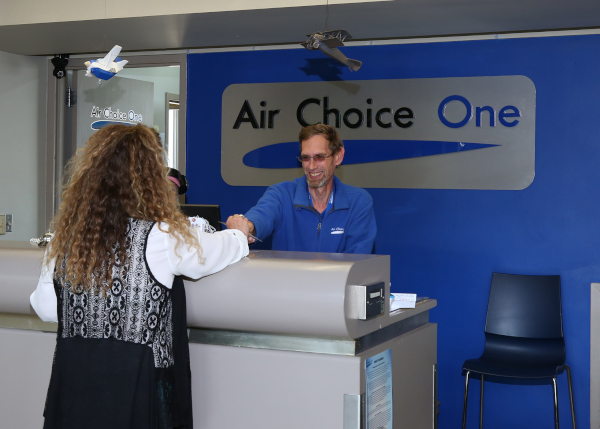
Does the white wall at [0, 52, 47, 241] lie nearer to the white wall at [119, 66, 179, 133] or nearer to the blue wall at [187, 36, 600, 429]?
the white wall at [119, 66, 179, 133]

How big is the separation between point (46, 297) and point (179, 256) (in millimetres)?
407

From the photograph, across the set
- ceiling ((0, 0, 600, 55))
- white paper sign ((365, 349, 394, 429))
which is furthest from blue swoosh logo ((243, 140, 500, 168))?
white paper sign ((365, 349, 394, 429))

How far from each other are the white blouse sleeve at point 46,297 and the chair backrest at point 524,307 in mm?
2969

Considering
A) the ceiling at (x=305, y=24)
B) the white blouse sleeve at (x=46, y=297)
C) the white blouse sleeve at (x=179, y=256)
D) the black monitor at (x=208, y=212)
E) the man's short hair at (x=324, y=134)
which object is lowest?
the white blouse sleeve at (x=46, y=297)

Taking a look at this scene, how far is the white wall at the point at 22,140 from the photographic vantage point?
4938 millimetres

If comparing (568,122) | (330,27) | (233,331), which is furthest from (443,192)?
(233,331)

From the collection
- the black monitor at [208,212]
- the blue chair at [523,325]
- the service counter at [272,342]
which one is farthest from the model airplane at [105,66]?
the blue chair at [523,325]

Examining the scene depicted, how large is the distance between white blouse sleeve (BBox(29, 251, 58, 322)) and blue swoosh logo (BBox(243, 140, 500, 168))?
9.58 feet

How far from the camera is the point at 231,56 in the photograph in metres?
4.71

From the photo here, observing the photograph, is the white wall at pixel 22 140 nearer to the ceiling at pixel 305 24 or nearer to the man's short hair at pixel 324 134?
the ceiling at pixel 305 24

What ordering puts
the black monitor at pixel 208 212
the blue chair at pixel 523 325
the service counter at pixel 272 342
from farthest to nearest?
the blue chair at pixel 523 325
the black monitor at pixel 208 212
the service counter at pixel 272 342

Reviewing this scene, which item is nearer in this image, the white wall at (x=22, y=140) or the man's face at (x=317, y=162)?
the man's face at (x=317, y=162)

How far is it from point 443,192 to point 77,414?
3.05 meters

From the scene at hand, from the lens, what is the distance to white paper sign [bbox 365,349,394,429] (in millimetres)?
1778
